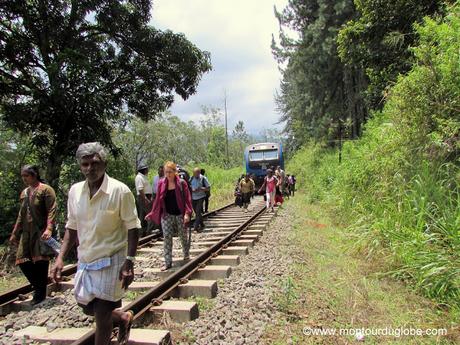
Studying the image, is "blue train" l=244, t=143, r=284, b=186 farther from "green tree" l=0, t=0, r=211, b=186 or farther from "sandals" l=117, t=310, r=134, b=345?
"sandals" l=117, t=310, r=134, b=345

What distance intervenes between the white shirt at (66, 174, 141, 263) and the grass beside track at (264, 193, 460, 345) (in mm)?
1779

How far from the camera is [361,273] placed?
18.6 feet

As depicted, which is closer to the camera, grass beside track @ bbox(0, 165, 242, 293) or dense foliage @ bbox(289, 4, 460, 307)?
dense foliage @ bbox(289, 4, 460, 307)

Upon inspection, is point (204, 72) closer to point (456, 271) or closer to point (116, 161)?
point (116, 161)

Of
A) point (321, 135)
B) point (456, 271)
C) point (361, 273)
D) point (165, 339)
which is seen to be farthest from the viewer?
point (321, 135)

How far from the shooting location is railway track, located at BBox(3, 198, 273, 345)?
360cm

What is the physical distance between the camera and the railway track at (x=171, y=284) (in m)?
3.60

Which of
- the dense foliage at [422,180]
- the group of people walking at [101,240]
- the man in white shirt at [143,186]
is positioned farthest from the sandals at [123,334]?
the man in white shirt at [143,186]

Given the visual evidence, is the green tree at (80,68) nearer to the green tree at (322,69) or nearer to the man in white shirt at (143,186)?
the man in white shirt at (143,186)

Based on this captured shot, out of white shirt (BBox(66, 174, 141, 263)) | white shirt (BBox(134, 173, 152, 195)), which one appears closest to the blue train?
white shirt (BBox(134, 173, 152, 195))

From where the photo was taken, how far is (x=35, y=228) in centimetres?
487

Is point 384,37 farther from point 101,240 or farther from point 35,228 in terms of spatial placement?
point 101,240

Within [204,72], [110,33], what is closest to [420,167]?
[204,72]

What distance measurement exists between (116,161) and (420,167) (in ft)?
32.7
